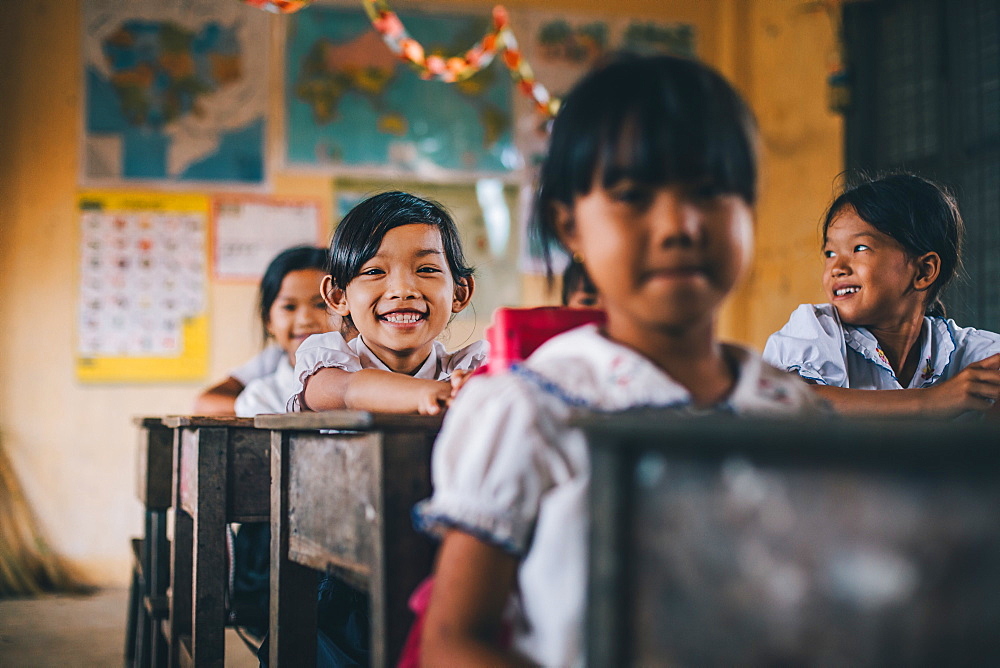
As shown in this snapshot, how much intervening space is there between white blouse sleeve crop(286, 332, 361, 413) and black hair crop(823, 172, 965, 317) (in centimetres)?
96

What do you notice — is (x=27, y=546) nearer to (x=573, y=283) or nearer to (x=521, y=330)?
(x=573, y=283)

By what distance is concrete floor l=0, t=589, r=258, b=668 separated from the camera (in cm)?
291

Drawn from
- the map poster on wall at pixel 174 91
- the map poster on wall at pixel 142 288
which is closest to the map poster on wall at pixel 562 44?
the map poster on wall at pixel 174 91

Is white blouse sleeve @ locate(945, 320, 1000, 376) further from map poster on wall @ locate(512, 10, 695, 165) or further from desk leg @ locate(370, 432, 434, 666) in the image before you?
map poster on wall @ locate(512, 10, 695, 165)

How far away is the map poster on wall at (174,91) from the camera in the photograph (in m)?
4.18

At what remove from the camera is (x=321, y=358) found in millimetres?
1698

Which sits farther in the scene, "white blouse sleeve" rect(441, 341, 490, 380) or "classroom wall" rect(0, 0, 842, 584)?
"classroom wall" rect(0, 0, 842, 584)

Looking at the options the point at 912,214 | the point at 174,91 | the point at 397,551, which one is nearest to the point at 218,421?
the point at 397,551

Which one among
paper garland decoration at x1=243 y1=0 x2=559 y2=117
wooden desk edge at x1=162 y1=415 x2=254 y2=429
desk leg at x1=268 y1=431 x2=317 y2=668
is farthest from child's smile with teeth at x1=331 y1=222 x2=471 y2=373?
paper garland decoration at x1=243 y1=0 x2=559 y2=117

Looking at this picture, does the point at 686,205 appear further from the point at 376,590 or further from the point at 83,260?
the point at 83,260

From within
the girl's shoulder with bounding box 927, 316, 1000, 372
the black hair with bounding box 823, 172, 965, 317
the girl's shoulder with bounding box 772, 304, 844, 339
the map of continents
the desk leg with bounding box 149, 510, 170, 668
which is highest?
the map of continents

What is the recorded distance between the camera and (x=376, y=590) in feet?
3.05

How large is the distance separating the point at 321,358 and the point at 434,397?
0.49 metres

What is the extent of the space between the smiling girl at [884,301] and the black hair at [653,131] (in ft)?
3.07
